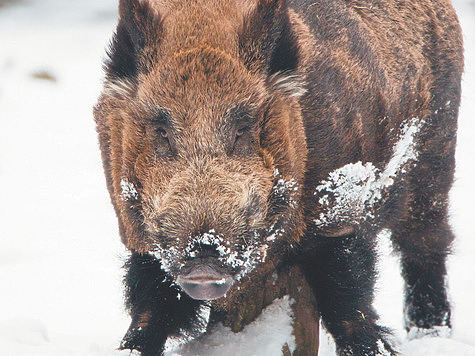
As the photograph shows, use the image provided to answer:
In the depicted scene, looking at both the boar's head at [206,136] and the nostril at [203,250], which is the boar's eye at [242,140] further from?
the nostril at [203,250]

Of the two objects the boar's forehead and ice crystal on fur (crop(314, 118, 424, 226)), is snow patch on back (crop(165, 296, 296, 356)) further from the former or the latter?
the boar's forehead

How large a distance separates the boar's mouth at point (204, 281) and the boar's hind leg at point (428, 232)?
2.51 metres

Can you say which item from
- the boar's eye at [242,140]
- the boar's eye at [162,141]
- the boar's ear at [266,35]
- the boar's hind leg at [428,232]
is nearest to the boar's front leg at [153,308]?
the boar's eye at [162,141]

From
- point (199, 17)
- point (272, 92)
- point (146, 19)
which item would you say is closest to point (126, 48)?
point (146, 19)

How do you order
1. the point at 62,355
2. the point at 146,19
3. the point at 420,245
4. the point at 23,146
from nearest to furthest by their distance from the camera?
1. the point at 146,19
2. the point at 62,355
3. the point at 420,245
4. the point at 23,146

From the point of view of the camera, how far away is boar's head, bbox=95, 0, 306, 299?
2955mm

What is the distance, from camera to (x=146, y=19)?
3441 mm

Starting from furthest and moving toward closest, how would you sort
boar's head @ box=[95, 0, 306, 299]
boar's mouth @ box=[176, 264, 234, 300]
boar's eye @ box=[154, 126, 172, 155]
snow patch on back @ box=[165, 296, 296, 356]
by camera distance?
snow patch on back @ box=[165, 296, 296, 356] → boar's eye @ box=[154, 126, 172, 155] → boar's head @ box=[95, 0, 306, 299] → boar's mouth @ box=[176, 264, 234, 300]

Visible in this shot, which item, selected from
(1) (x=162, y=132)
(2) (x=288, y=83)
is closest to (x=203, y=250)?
(1) (x=162, y=132)

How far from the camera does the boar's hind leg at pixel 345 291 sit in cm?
400

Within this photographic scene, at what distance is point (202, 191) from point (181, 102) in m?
0.49

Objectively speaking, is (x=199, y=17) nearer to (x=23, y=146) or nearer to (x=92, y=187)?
(x=92, y=187)

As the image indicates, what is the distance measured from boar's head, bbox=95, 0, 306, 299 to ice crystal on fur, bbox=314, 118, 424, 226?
8.0 inches

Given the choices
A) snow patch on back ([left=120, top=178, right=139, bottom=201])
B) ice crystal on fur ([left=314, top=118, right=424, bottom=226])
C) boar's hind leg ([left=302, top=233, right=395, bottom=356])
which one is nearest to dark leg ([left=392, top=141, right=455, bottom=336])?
ice crystal on fur ([left=314, top=118, right=424, bottom=226])
